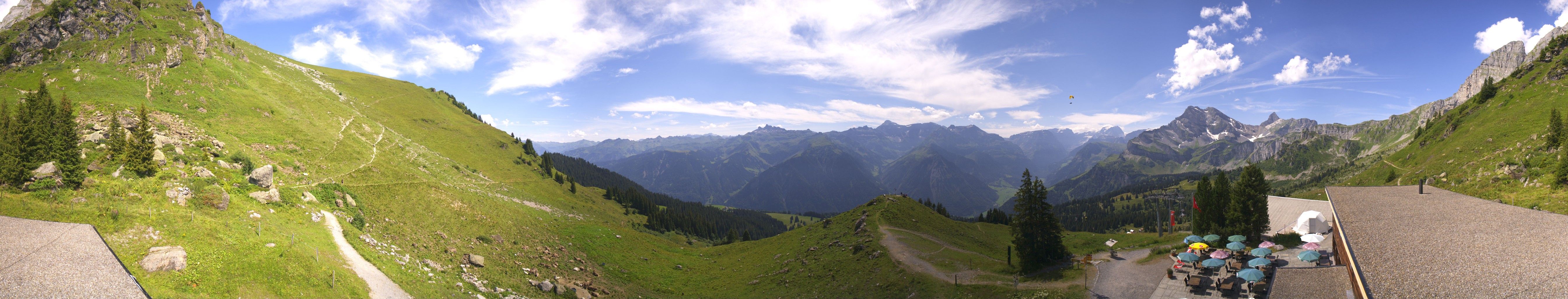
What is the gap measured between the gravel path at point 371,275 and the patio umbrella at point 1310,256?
5645cm

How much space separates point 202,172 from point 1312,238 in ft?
266

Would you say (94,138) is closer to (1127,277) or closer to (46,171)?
(46,171)

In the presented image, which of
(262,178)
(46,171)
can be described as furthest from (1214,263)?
(46,171)

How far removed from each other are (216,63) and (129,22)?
912 centimetres

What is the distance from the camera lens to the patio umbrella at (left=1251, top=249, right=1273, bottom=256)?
34094 millimetres

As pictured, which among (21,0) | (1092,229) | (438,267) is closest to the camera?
(438,267)

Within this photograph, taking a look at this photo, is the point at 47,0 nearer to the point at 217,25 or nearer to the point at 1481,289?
the point at 217,25

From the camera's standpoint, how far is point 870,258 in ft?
165

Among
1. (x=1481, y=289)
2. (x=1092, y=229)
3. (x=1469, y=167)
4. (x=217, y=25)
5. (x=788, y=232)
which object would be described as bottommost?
(x=1092, y=229)

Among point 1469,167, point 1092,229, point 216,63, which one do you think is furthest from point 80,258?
point 1092,229

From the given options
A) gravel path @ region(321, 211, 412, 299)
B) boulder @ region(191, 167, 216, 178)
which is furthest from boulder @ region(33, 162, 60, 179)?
gravel path @ region(321, 211, 412, 299)

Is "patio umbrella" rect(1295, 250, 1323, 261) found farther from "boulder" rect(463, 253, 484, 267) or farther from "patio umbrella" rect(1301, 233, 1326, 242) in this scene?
"boulder" rect(463, 253, 484, 267)

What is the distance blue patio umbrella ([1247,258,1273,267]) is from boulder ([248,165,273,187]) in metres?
67.0

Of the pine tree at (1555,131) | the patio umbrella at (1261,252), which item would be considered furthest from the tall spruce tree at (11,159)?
the pine tree at (1555,131)
